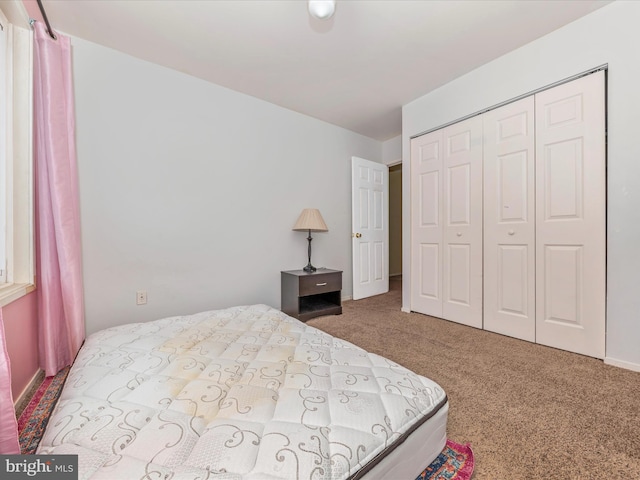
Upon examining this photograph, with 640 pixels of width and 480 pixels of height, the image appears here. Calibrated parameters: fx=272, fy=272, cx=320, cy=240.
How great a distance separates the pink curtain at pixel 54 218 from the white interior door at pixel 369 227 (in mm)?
2856

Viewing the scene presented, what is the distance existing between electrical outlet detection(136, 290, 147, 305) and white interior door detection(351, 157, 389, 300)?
7.91 ft

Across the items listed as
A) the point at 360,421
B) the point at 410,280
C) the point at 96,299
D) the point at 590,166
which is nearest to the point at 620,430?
the point at 360,421

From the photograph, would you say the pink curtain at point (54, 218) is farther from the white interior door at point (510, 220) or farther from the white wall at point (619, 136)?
the white wall at point (619, 136)

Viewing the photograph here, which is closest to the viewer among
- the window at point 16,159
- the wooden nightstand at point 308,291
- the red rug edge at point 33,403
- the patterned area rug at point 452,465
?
the patterned area rug at point 452,465

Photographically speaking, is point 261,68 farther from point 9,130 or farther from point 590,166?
point 590,166

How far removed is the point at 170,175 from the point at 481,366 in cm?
296

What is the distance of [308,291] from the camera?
299 centimetres

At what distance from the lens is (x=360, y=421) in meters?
0.83

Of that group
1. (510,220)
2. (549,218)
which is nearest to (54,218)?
(510,220)

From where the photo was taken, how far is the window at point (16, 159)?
1.53 meters

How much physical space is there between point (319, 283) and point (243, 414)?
88.3 inches

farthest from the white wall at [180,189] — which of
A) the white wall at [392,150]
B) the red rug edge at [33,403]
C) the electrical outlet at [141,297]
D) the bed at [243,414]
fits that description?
the white wall at [392,150]

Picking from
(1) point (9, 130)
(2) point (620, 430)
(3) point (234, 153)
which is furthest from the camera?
(3) point (234, 153)

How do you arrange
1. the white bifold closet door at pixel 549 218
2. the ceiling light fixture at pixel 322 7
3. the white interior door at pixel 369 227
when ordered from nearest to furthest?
the ceiling light fixture at pixel 322 7, the white bifold closet door at pixel 549 218, the white interior door at pixel 369 227
